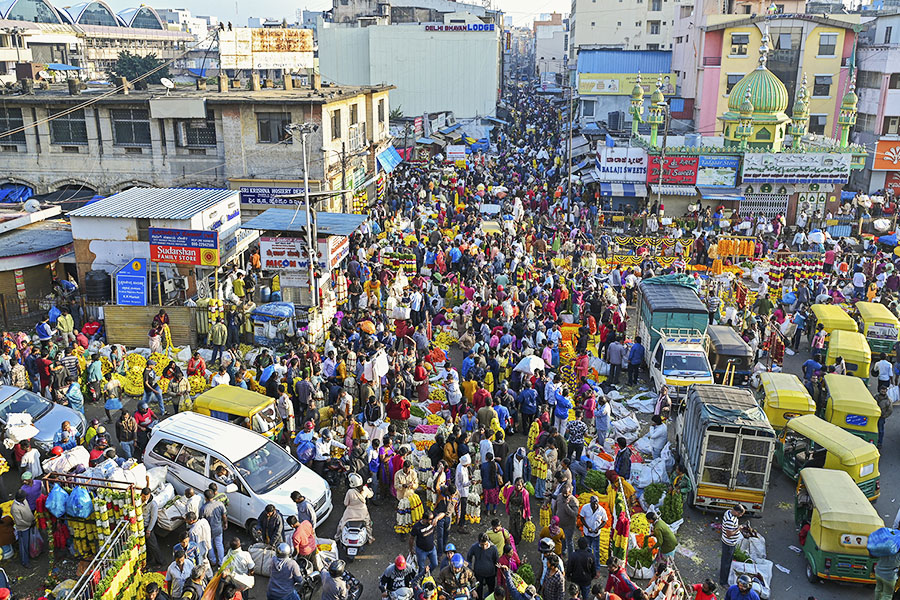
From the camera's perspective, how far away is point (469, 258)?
24.8 metres

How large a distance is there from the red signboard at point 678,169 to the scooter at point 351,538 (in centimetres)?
2543

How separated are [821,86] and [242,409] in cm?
4326

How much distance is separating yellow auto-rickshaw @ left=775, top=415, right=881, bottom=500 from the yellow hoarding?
45945 mm

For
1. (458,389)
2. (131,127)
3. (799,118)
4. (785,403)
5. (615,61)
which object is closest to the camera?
(785,403)

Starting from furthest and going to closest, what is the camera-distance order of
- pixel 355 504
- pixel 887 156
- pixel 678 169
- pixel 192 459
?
pixel 887 156
pixel 678 169
pixel 192 459
pixel 355 504

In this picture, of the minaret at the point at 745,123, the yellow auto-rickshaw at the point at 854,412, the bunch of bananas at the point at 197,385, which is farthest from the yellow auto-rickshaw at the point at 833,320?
the minaret at the point at 745,123

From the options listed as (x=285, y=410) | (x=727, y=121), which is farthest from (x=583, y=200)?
(x=285, y=410)

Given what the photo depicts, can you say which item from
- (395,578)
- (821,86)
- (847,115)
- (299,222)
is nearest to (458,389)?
(395,578)

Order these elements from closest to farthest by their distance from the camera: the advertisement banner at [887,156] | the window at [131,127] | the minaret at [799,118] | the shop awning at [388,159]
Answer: the window at [131,127]
the minaret at [799,118]
the shop awning at [388,159]
the advertisement banner at [887,156]

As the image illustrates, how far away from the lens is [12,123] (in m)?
29.1

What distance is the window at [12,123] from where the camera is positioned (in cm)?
2887

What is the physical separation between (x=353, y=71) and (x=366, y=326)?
44.1 meters

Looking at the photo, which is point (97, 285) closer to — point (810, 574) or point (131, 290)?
point (131, 290)

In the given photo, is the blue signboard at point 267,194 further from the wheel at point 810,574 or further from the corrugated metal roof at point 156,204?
the wheel at point 810,574
